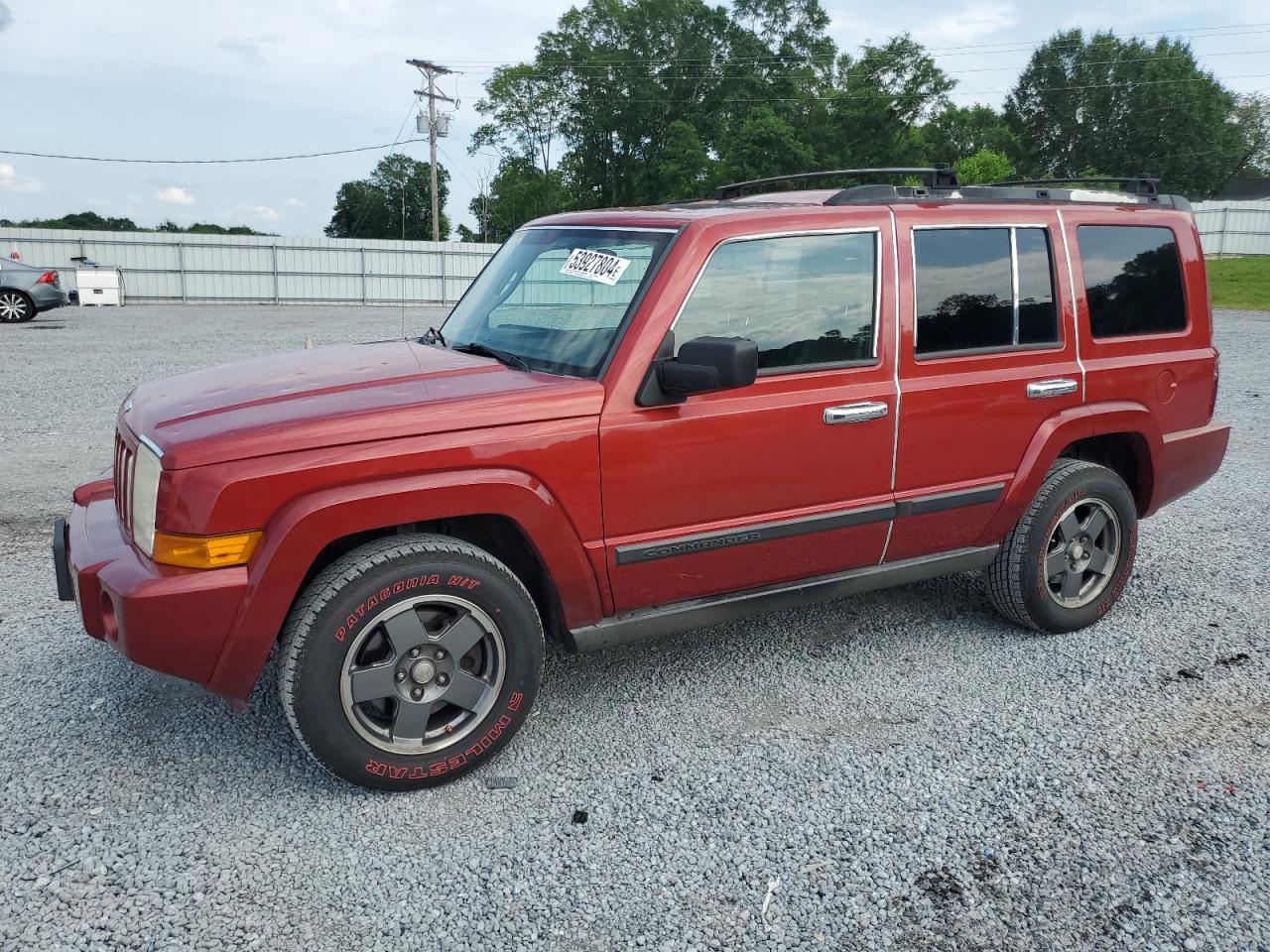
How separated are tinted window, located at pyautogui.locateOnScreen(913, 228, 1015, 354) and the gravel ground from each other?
1.36 m

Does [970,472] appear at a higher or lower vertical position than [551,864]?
higher

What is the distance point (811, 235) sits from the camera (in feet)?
12.2

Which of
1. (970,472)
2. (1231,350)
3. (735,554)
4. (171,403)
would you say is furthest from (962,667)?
(1231,350)

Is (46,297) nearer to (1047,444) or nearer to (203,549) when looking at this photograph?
(203,549)

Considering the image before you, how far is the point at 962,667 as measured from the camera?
164 inches

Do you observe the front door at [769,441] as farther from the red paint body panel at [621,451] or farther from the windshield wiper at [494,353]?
the windshield wiper at [494,353]


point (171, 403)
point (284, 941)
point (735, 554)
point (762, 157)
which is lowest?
point (284, 941)

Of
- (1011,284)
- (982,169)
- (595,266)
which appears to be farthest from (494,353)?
(982,169)

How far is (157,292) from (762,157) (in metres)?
32.8

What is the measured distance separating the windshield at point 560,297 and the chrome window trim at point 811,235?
164 mm

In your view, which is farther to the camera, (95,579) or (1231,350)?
(1231,350)

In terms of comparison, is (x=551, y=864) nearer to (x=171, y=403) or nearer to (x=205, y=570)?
(x=205, y=570)

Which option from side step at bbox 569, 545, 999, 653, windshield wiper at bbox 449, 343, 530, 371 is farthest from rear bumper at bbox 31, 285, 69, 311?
side step at bbox 569, 545, 999, 653

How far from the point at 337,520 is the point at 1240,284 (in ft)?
107
